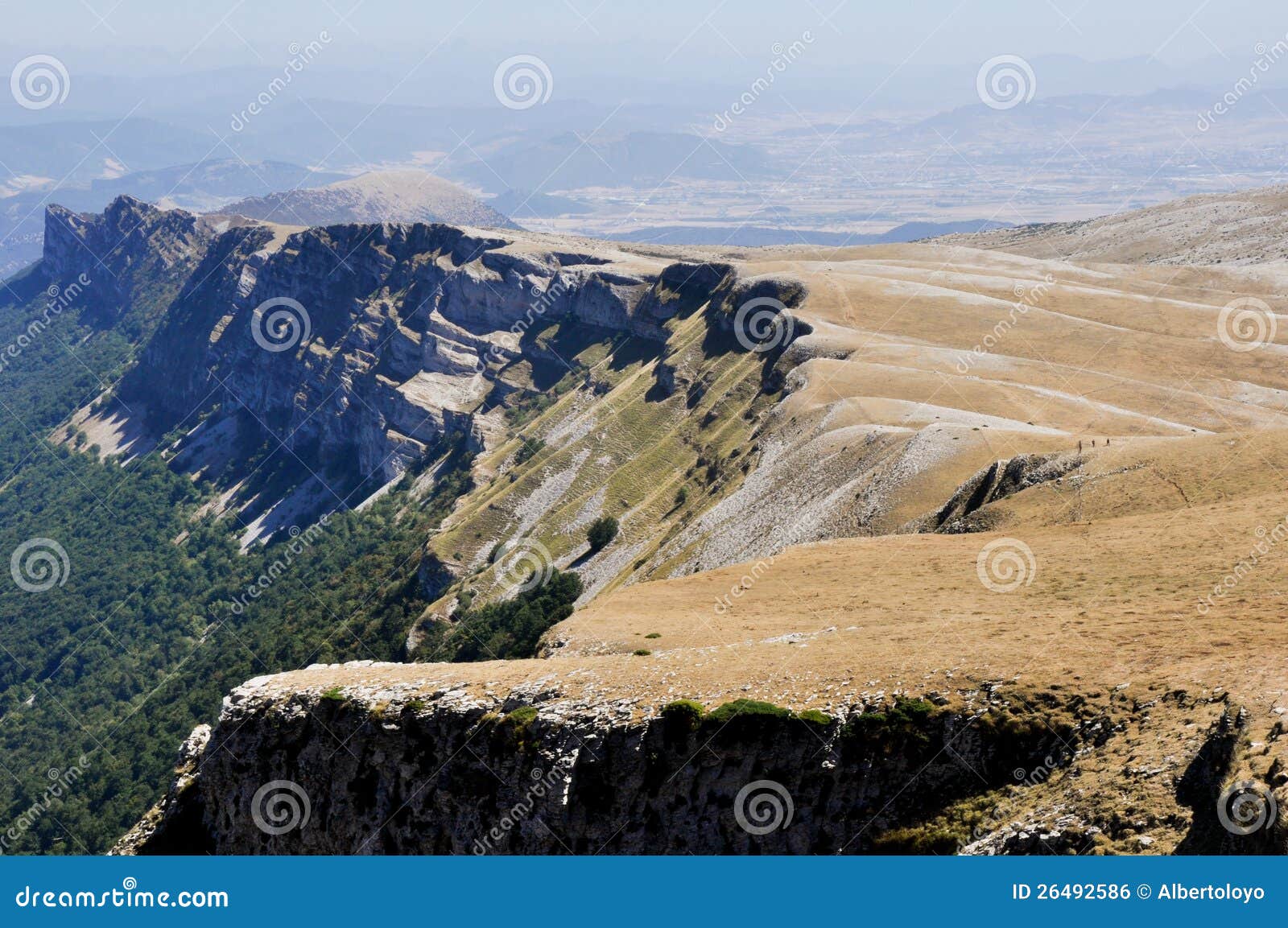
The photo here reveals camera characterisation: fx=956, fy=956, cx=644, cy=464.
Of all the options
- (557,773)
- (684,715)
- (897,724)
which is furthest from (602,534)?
(897,724)

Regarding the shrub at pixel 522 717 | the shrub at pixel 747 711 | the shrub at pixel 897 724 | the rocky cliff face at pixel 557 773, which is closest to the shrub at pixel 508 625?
the rocky cliff face at pixel 557 773

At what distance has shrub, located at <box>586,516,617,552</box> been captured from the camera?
149 meters

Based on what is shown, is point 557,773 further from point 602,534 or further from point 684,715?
point 602,534

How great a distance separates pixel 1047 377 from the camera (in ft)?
433

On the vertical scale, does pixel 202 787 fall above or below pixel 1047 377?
below

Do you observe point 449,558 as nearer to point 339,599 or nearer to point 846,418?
point 339,599

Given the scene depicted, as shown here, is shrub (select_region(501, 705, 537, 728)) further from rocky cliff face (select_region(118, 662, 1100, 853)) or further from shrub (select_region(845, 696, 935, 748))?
shrub (select_region(845, 696, 935, 748))

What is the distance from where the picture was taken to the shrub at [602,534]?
14900 centimetres

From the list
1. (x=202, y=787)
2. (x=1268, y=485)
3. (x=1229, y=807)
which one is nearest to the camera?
(x=1229, y=807)

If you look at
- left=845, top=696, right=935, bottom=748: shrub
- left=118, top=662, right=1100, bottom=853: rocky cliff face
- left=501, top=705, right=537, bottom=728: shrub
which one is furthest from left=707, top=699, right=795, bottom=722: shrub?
left=501, top=705, right=537, bottom=728: shrub

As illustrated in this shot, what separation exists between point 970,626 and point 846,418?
75815mm

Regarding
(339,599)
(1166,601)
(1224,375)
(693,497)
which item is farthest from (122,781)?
(1224,375)

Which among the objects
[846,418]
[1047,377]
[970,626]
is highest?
[1047,377]

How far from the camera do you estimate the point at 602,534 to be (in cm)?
14950
